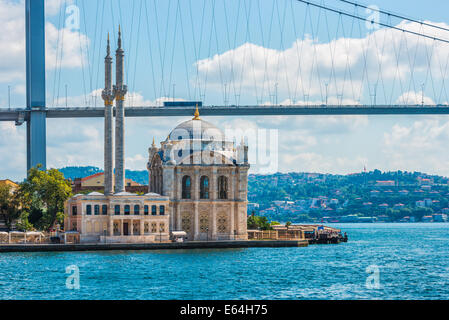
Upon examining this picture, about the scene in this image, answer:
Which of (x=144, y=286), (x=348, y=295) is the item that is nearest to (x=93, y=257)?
(x=144, y=286)

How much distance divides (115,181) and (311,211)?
120 m

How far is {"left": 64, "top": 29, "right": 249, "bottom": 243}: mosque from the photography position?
5741cm

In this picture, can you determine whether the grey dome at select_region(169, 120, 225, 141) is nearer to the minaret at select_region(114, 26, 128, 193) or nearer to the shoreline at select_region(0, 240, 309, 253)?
the minaret at select_region(114, 26, 128, 193)

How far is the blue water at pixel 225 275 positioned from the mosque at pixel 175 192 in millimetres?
4658

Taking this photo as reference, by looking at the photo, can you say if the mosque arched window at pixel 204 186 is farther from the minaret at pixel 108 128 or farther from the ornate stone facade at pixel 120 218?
the minaret at pixel 108 128

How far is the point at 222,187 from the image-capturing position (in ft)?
207

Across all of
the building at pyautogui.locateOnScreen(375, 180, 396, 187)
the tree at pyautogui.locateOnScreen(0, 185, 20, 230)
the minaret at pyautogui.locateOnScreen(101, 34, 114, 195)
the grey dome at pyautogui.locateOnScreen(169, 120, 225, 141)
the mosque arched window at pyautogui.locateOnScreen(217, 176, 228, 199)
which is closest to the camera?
the minaret at pyautogui.locateOnScreen(101, 34, 114, 195)

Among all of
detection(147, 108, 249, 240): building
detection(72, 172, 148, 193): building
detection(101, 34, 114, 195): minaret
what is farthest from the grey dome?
detection(72, 172, 148, 193): building

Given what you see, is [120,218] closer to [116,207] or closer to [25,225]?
[116,207]

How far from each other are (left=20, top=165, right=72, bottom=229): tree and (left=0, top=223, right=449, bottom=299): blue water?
41.1 feet

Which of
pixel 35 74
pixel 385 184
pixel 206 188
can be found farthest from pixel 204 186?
pixel 385 184

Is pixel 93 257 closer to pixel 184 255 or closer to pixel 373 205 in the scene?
pixel 184 255

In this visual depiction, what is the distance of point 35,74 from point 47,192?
13.3 m

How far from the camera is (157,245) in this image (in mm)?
55656
